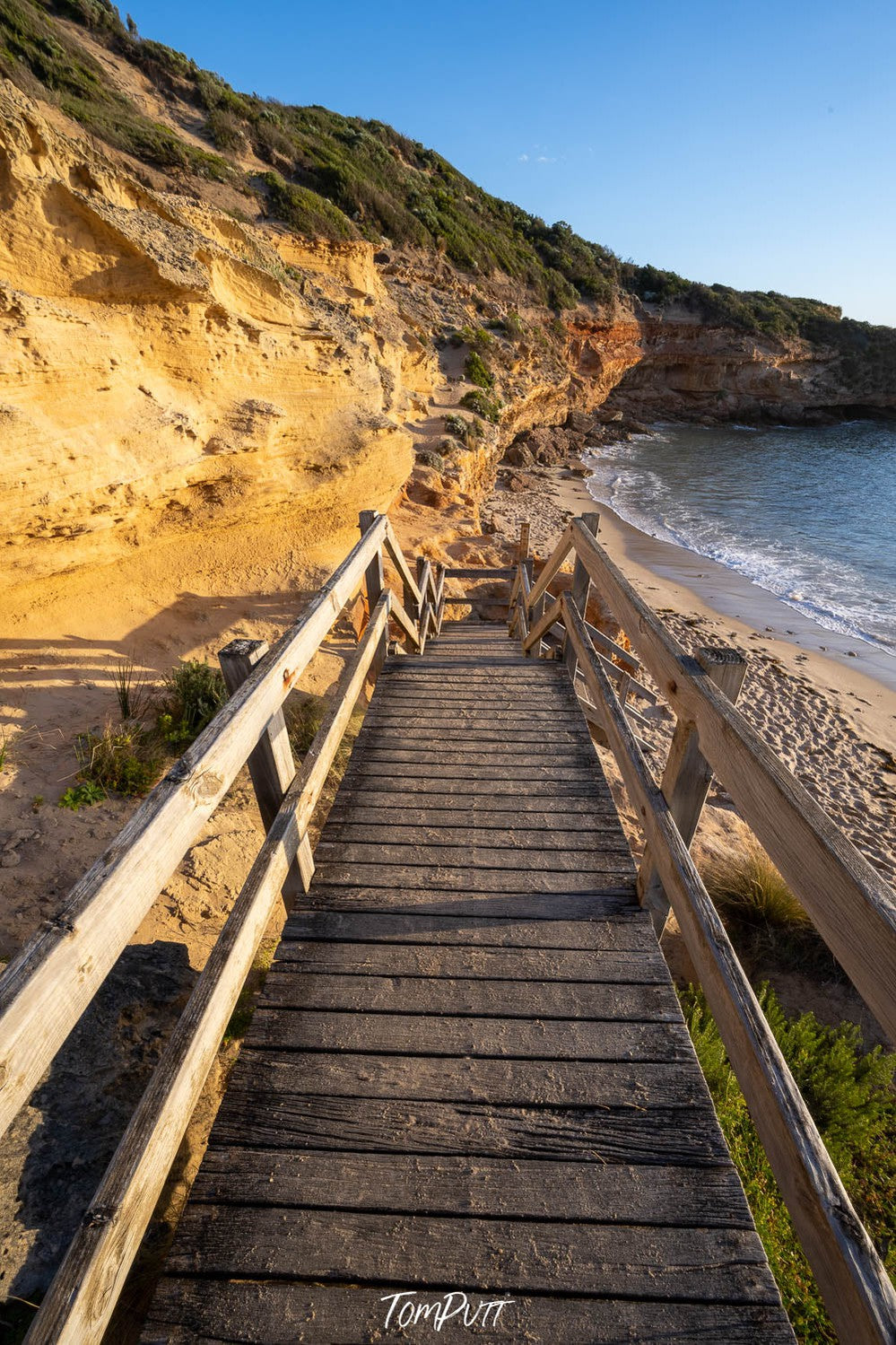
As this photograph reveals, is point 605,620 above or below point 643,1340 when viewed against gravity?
below

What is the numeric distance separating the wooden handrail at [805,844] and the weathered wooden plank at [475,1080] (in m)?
0.97

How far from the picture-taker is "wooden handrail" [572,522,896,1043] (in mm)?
1019

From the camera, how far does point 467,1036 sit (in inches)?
75.2

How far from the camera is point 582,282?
126ft

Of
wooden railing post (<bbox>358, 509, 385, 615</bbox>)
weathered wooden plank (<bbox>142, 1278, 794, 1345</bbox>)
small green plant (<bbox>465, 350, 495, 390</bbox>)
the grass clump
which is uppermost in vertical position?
small green plant (<bbox>465, 350, 495, 390</bbox>)

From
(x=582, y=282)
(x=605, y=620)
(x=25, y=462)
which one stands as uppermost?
(x=582, y=282)

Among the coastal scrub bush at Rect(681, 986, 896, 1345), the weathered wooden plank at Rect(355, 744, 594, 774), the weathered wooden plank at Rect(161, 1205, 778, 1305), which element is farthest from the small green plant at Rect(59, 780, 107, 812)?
the coastal scrub bush at Rect(681, 986, 896, 1345)

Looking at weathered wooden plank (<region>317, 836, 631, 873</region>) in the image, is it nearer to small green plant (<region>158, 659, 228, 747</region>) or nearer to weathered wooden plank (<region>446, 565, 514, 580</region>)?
small green plant (<region>158, 659, 228, 747</region>)

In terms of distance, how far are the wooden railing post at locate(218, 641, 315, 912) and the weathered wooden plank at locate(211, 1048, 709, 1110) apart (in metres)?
0.66

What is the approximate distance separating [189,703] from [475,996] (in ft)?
12.8

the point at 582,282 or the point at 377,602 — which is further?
the point at 582,282

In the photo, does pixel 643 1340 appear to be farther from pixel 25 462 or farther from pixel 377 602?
pixel 25 462

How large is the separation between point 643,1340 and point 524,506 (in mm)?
18587

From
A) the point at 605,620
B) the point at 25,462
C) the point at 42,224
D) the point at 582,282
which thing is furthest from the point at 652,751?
the point at 582,282
